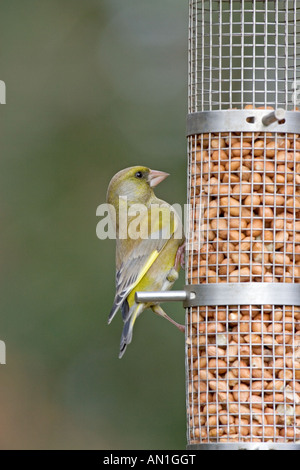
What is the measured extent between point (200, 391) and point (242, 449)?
1.09 ft

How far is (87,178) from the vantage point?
12086mm

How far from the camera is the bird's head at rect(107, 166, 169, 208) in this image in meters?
5.92

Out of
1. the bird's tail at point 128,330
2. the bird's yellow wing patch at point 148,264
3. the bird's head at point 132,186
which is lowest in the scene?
the bird's tail at point 128,330

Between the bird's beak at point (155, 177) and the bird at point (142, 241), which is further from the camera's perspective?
the bird's beak at point (155, 177)

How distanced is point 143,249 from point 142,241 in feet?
0.14

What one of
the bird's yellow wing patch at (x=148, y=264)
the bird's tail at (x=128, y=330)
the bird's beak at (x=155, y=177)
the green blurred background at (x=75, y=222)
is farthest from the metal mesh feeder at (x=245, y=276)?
the green blurred background at (x=75, y=222)

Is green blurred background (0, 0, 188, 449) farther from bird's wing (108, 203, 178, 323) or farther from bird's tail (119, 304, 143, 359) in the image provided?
bird's tail (119, 304, 143, 359)

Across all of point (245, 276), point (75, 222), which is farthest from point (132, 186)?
point (75, 222)

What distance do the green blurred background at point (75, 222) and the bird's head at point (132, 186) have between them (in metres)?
5.71

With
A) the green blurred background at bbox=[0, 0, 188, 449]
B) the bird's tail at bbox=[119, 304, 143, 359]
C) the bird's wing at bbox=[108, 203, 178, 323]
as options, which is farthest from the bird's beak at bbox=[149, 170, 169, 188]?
the green blurred background at bbox=[0, 0, 188, 449]

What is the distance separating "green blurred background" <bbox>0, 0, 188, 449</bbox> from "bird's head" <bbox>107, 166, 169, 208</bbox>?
18.7 ft

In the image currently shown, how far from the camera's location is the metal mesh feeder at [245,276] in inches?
188

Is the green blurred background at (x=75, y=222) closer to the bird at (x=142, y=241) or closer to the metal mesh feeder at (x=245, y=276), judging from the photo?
the bird at (x=142, y=241)

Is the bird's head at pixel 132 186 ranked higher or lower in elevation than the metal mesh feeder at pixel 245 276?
higher
